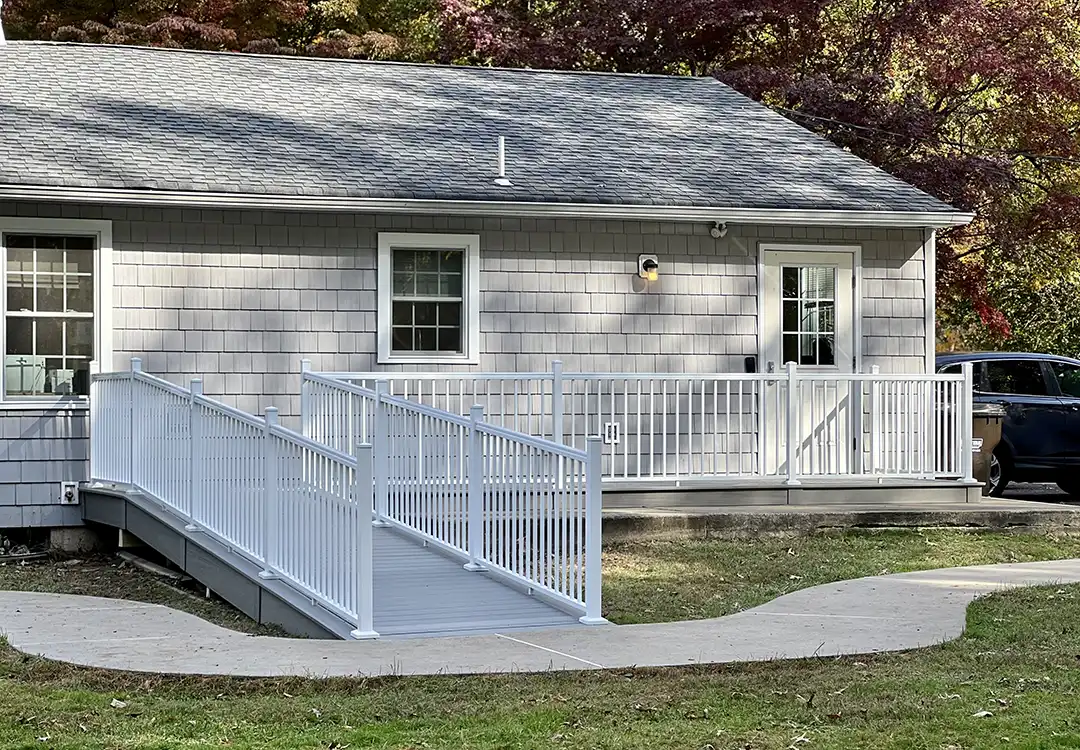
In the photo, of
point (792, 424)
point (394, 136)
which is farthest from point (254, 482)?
point (394, 136)

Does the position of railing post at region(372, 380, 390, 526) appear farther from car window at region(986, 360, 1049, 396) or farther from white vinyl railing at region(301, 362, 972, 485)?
car window at region(986, 360, 1049, 396)

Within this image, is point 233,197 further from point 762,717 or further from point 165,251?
point 762,717

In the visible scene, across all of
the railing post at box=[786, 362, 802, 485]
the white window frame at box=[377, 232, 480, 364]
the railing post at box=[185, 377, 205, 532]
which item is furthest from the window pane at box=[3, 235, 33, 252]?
the railing post at box=[786, 362, 802, 485]

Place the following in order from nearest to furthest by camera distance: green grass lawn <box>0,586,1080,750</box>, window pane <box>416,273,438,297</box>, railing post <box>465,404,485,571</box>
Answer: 1. green grass lawn <box>0,586,1080,750</box>
2. railing post <box>465,404,485,571</box>
3. window pane <box>416,273,438,297</box>

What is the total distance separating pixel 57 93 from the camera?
48.7 feet

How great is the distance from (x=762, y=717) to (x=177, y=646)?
330cm

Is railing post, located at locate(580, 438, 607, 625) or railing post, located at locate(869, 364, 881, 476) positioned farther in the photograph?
railing post, located at locate(869, 364, 881, 476)

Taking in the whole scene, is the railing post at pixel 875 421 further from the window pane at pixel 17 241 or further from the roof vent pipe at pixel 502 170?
the window pane at pixel 17 241

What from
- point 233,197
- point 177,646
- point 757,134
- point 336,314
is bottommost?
point 177,646

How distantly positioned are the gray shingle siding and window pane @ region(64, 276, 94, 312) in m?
0.22

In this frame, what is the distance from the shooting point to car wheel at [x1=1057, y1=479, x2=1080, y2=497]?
17594 mm

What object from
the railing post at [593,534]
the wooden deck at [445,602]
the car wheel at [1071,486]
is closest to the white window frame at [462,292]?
the wooden deck at [445,602]

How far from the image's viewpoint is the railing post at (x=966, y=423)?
13891 millimetres

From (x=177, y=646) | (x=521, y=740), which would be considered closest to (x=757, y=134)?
(x=177, y=646)
